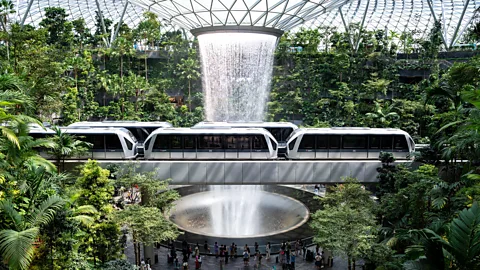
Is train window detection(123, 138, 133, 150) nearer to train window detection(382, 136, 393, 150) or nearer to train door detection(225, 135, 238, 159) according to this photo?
train door detection(225, 135, 238, 159)

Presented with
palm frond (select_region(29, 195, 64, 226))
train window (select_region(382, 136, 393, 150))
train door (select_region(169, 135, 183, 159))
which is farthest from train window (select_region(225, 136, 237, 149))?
palm frond (select_region(29, 195, 64, 226))

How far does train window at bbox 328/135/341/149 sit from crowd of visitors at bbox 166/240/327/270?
660 centimetres

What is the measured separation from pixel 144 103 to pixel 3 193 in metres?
45.5

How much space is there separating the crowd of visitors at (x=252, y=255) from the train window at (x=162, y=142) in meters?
6.35

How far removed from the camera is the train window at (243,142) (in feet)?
80.2

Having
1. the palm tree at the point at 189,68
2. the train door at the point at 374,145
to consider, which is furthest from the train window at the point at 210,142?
the palm tree at the point at 189,68

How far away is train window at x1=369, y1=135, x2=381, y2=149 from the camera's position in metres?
24.8

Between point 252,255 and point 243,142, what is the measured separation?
23.3 feet

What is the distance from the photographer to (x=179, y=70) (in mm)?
57938

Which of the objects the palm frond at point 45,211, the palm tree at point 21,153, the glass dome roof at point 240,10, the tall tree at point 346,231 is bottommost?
the tall tree at point 346,231

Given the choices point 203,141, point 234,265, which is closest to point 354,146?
point 203,141

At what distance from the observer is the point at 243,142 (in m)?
24.5

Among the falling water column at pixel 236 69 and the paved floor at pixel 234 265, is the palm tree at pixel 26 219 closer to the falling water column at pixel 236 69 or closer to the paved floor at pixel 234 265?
the paved floor at pixel 234 265

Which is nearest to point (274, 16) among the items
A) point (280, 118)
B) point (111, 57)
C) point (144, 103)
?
point (280, 118)
